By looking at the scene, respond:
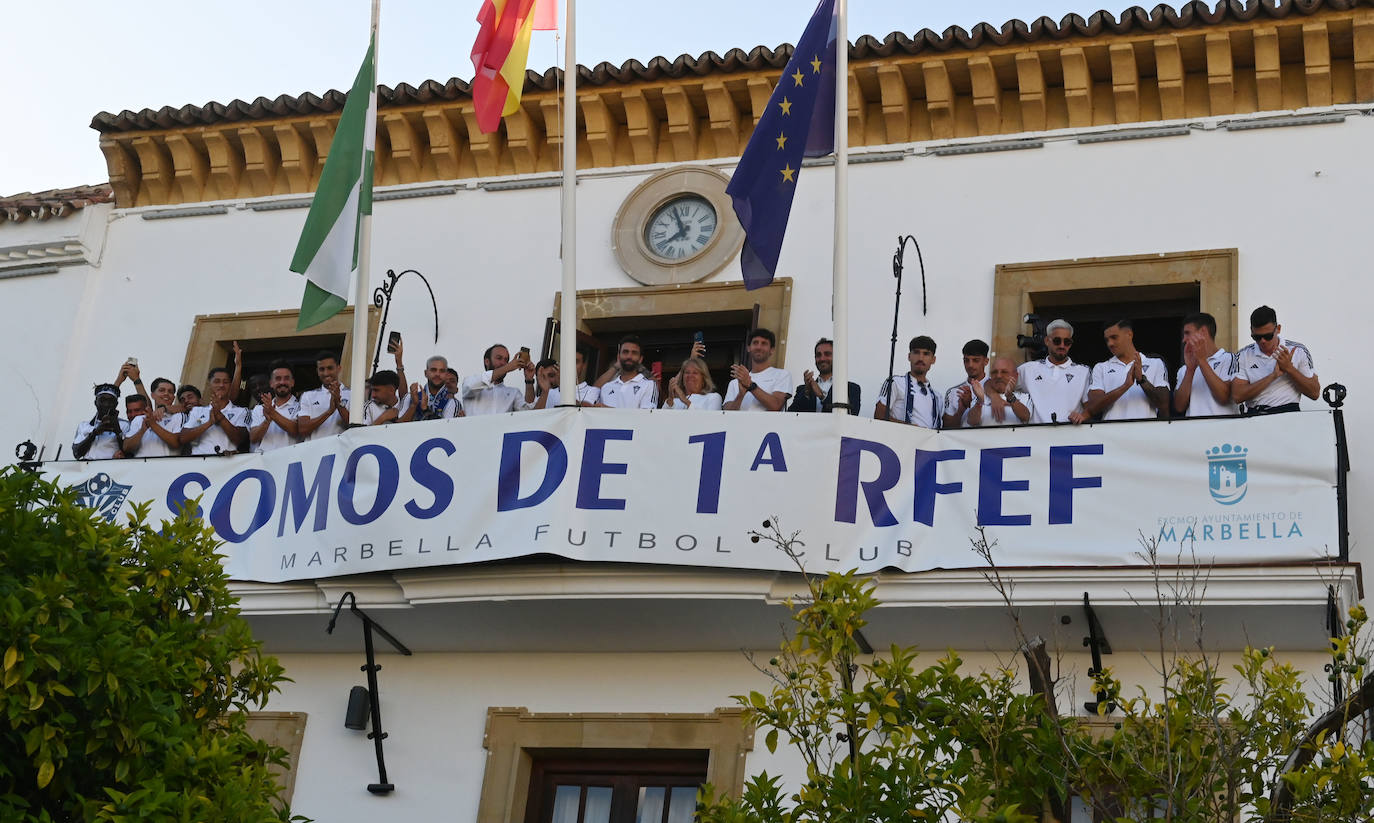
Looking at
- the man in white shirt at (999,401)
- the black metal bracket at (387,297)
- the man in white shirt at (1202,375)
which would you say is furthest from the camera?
the black metal bracket at (387,297)

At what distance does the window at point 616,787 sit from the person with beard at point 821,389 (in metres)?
2.25

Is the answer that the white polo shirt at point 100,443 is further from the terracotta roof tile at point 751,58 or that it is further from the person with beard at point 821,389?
the person with beard at point 821,389

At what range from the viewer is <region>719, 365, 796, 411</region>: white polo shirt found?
41.6 ft

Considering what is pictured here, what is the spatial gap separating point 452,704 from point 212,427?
2967mm

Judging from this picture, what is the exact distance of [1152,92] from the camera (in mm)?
13891

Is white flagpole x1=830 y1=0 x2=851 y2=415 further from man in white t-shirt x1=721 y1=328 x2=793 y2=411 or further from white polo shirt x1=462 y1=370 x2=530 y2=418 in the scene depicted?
white polo shirt x1=462 y1=370 x2=530 y2=418

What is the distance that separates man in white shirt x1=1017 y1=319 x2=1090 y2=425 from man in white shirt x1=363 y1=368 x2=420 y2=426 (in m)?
4.02

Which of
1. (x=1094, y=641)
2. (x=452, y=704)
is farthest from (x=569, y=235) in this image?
(x=1094, y=641)

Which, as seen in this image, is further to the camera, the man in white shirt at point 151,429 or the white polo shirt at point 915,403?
the man in white shirt at point 151,429

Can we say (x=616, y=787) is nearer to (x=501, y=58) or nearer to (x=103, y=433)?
(x=103, y=433)

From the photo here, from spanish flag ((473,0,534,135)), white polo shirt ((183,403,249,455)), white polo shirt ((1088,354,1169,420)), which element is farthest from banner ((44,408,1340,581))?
spanish flag ((473,0,534,135))

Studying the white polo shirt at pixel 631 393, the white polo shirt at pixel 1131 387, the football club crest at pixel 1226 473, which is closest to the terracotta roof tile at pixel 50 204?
the white polo shirt at pixel 631 393

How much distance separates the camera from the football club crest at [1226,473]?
36.4 ft

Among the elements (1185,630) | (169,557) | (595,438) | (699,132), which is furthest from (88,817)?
(699,132)
